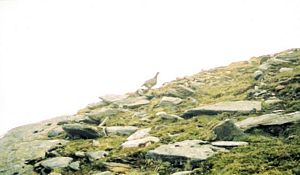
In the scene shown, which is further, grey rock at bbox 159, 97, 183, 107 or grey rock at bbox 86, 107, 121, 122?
grey rock at bbox 159, 97, 183, 107

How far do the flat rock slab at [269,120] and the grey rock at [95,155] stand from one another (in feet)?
18.9

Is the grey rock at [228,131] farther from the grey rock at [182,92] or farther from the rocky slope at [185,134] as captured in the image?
the grey rock at [182,92]

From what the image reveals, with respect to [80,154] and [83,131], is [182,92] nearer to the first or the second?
[83,131]

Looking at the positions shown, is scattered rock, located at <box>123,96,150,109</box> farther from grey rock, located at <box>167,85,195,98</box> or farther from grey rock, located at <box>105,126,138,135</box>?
grey rock, located at <box>105,126,138,135</box>

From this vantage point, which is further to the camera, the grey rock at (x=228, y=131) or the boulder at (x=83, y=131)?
the boulder at (x=83, y=131)

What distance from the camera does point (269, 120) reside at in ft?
49.3

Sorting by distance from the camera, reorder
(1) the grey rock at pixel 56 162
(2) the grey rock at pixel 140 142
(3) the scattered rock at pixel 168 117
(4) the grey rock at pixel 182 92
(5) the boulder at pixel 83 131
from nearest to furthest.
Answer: (1) the grey rock at pixel 56 162, (2) the grey rock at pixel 140 142, (5) the boulder at pixel 83 131, (3) the scattered rock at pixel 168 117, (4) the grey rock at pixel 182 92

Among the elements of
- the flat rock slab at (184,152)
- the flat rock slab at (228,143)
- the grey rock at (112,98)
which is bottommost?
the flat rock slab at (184,152)

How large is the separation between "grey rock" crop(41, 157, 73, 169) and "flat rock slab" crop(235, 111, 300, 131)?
7.21 m

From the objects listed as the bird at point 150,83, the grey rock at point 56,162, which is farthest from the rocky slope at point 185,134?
the bird at point 150,83

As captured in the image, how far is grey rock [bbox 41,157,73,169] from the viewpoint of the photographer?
619 inches

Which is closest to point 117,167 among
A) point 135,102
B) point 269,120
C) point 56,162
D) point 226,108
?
point 56,162

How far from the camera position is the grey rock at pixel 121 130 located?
19.7m

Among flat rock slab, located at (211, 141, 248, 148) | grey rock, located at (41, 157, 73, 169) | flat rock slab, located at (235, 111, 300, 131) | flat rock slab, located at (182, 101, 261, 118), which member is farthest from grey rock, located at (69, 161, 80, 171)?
flat rock slab, located at (182, 101, 261, 118)
